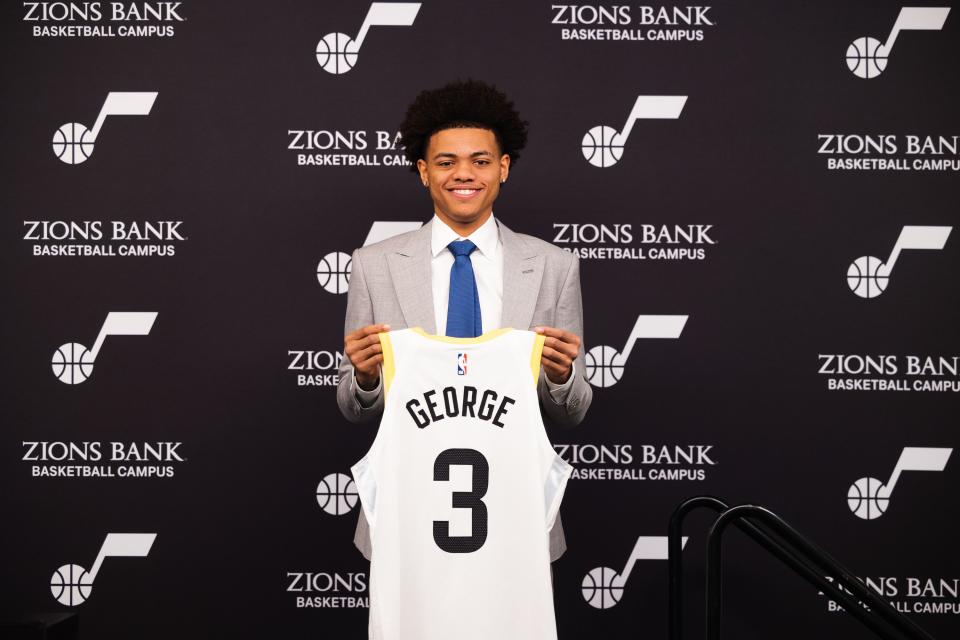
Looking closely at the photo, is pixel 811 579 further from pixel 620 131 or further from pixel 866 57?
pixel 866 57

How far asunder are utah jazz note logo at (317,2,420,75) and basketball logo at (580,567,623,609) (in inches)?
85.6

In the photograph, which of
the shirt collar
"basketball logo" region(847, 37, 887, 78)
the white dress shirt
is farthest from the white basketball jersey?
"basketball logo" region(847, 37, 887, 78)

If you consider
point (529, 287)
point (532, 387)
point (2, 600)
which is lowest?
point (2, 600)

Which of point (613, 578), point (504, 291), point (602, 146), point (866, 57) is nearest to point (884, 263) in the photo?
point (866, 57)

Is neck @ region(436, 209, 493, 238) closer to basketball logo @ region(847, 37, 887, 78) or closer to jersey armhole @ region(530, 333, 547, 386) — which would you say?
jersey armhole @ region(530, 333, 547, 386)

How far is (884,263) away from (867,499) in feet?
2.99

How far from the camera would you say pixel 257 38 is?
3229mm

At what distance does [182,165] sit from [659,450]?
215 cm

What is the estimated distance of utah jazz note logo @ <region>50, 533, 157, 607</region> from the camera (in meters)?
3.19

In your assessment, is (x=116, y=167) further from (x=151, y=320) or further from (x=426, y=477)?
(x=426, y=477)

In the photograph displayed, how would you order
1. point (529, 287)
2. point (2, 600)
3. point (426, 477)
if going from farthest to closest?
point (2, 600) → point (529, 287) → point (426, 477)

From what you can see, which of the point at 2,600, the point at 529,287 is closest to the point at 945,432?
the point at 529,287

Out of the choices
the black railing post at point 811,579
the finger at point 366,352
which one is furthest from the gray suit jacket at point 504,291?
the black railing post at point 811,579

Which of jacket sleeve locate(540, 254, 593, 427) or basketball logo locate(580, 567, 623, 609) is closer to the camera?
jacket sleeve locate(540, 254, 593, 427)
